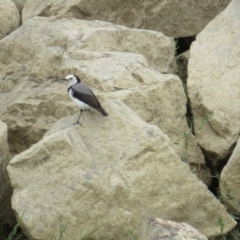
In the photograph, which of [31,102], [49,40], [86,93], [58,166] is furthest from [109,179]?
[49,40]

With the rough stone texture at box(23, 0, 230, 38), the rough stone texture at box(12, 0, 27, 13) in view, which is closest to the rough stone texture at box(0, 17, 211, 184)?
the rough stone texture at box(23, 0, 230, 38)

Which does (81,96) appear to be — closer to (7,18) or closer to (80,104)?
(80,104)

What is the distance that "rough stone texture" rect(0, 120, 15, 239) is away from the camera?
26.6ft

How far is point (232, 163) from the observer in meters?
8.23

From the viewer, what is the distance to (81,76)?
8.89 m

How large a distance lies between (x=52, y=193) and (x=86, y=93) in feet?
3.34

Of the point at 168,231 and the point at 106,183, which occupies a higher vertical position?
the point at 168,231

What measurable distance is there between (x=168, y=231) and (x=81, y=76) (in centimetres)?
294

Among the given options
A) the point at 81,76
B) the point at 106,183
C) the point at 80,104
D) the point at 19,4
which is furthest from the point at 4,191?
the point at 19,4

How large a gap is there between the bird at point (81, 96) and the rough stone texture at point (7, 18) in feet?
7.62

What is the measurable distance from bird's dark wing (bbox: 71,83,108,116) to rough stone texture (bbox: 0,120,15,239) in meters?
0.63

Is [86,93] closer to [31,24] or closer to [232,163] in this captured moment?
[232,163]

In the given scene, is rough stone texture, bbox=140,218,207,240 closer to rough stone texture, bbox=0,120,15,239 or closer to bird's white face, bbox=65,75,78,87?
rough stone texture, bbox=0,120,15,239

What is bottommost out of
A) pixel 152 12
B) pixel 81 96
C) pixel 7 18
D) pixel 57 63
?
pixel 152 12
